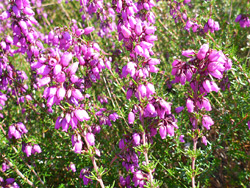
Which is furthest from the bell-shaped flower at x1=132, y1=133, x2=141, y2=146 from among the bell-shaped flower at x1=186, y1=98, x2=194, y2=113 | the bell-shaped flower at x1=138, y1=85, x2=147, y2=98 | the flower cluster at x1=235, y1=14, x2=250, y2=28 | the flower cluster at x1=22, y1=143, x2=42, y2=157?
the flower cluster at x1=235, y1=14, x2=250, y2=28

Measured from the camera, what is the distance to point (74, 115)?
7.65ft

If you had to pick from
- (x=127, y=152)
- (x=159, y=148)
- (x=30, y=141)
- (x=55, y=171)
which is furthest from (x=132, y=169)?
(x=55, y=171)

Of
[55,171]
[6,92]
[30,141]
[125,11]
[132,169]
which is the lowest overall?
[55,171]

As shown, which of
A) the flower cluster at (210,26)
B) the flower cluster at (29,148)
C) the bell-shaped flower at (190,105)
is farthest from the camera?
the flower cluster at (210,26)

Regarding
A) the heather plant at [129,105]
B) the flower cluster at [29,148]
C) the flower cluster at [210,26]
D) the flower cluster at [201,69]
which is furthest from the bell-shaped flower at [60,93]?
the flower cluster at [210,26]

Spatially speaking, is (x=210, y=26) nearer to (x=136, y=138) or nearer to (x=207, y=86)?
(x=207, y=86)

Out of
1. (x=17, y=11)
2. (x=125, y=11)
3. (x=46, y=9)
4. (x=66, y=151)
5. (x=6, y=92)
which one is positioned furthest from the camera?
(x=46, y=9)

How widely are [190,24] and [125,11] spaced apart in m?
2.17

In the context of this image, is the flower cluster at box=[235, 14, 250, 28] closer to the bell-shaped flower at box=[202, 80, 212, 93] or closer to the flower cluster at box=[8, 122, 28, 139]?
the bell-shaped flower at box=[202, 80, 212, 93]

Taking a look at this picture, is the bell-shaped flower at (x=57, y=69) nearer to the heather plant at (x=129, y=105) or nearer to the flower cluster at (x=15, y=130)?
A: the heather plant at (x=129, y=105)

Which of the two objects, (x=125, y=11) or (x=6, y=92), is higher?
(x=125, y=11)

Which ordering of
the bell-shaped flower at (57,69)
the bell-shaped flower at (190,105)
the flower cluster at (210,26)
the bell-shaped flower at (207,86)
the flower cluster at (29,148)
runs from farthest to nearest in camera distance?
the flower cluster at (210,26) → the flower cluster at (29,148) → the bell-shaped flower at (190,105) → the bell-shaped flower at (207,86) → the bell-shaped flower at (57,69)

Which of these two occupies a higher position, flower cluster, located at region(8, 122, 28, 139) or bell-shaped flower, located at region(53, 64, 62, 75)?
bell-shaped flower, located at region(53, 64, 62, 75)

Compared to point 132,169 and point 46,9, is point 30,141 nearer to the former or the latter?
point 132,169
